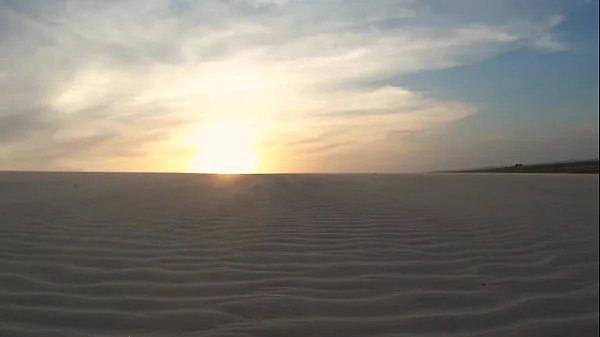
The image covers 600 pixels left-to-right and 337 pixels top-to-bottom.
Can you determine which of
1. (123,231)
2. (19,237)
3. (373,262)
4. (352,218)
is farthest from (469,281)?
(19,237)

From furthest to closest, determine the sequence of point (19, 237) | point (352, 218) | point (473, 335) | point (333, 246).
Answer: point (352, 218), point (19, 237), point (333, 246), point (473, 335)

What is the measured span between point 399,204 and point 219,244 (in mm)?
4722

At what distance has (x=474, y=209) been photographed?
8.34m

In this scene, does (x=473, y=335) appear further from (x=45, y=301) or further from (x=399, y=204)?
(x=399, y=204)

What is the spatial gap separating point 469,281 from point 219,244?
228 centimetres

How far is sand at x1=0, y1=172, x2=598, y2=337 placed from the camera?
2945 mm

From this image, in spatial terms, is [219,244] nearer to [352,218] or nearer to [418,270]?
[418,270]

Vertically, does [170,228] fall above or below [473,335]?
above

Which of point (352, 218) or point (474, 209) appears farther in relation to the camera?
point (474, 209)

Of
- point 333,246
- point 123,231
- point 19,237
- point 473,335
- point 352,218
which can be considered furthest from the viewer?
point 352,218

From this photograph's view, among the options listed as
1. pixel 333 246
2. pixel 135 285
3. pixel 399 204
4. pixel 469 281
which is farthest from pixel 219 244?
pixel 399 204

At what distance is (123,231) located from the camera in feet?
18.9

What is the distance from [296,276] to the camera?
12.6ft

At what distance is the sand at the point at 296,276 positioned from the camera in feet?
9.66
